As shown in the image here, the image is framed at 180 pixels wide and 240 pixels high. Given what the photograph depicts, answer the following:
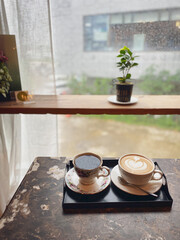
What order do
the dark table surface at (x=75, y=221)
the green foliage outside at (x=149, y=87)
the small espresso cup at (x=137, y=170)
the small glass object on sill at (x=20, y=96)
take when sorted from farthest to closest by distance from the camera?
the green foliage outside at (x=149, y=87)
the small glass object on sill at (x=20, y=96)
the small espresso cup at (x=137, y=170)
the dark table surface at (x=75, y=221)

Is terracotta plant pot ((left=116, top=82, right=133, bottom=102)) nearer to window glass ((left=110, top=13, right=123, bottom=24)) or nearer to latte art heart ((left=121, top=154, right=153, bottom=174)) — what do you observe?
latte art heart ((left=121, top=154, right=153, bottom=174))

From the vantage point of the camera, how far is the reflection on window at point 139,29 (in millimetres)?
907

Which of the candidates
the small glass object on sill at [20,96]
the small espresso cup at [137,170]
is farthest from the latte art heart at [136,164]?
the small glass object on sill at [20,96]

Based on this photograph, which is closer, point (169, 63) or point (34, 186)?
point (34, 186)

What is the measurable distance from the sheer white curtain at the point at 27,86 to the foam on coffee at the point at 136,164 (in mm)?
524

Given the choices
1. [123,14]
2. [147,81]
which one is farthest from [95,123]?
[123,14]

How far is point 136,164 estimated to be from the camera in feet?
2.54

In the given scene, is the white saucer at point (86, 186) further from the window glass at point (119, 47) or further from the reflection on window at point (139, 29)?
the reflection on window at point (139, 29)

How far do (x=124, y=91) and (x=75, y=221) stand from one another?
57cm

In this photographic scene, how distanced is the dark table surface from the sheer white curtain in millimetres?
366

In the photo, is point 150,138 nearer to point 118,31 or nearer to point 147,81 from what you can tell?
point 147,81

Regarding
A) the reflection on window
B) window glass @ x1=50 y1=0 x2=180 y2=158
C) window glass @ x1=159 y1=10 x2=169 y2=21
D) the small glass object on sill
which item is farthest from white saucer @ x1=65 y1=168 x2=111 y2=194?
window glass @ x1=159 y1=10 x2=169 y2=21

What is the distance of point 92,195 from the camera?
0.72 meters

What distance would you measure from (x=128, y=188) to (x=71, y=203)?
24cm
